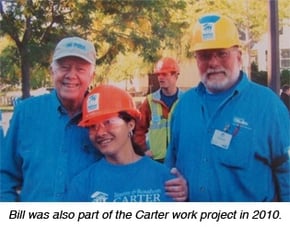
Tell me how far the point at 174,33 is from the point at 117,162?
0.81 m

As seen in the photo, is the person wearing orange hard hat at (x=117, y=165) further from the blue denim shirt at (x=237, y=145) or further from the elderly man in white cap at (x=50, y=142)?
the blue denim shirt at (x=237, y=145)

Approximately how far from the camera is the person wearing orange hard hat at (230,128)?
289 centimetres

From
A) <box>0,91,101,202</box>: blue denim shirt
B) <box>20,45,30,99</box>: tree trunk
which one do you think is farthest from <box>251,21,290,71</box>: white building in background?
<box>20,45,30,99</box>: tree trunk

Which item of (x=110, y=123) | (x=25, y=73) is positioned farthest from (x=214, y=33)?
(x=25, y=73)

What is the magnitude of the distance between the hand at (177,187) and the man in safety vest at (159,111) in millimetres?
131

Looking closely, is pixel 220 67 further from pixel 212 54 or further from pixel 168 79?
pixel 168 79

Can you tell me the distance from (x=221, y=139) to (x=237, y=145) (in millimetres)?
95

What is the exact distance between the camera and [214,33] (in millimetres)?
2889

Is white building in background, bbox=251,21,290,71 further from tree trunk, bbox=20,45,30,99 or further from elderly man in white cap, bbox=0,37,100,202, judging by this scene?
tree trunk, bbox=20,45,30,99

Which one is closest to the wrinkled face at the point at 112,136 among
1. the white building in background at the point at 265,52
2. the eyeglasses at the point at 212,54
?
the eyeglasses at the point at 212,54

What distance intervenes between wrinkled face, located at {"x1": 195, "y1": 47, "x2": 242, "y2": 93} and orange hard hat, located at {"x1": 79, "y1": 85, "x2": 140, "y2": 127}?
45 cm

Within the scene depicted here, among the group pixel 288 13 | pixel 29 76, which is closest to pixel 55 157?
pixel 29 76

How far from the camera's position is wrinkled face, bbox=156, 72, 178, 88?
118 inches

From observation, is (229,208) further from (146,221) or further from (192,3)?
(192,3)
